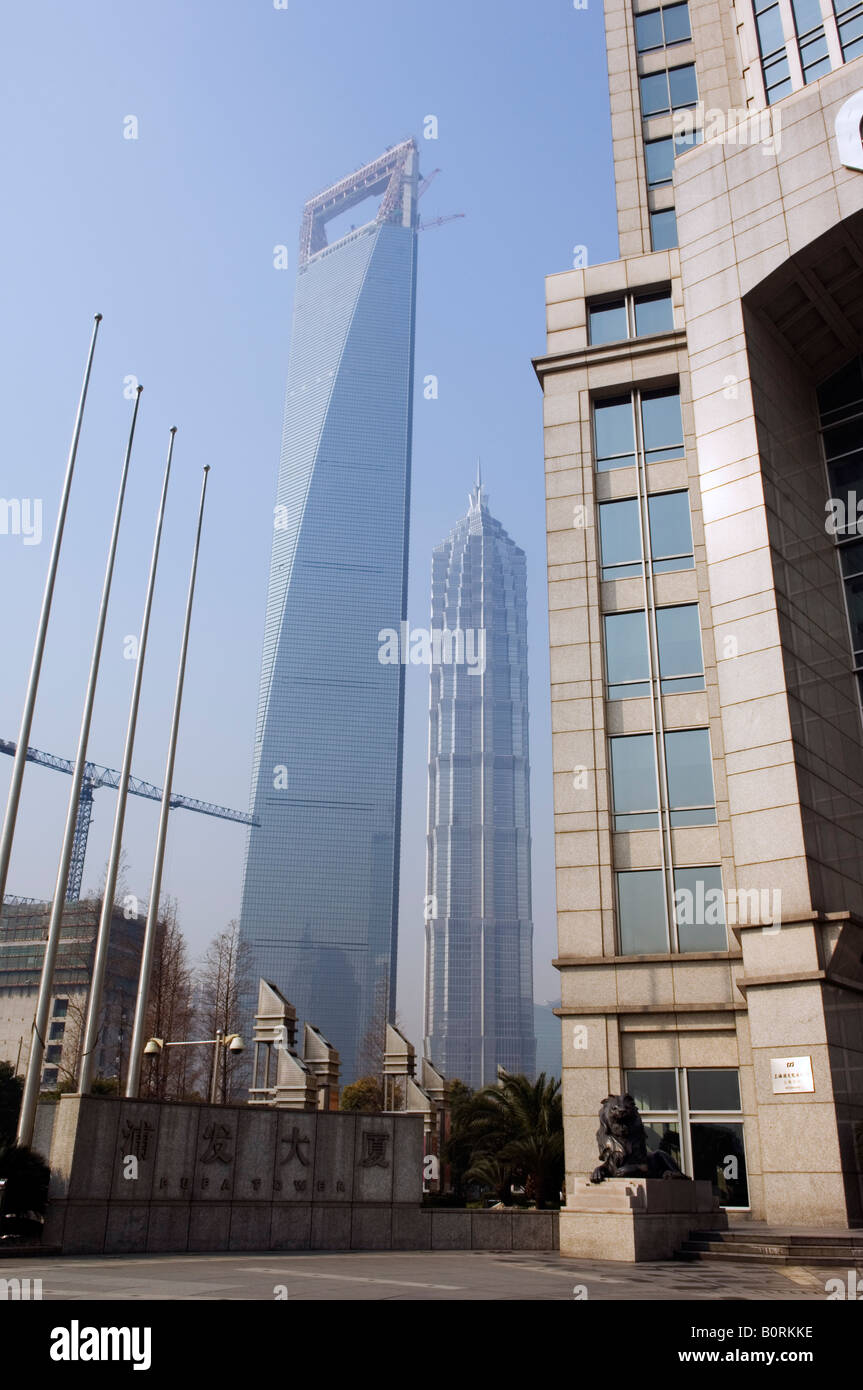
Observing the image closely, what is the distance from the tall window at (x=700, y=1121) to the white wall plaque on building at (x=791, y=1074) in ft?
10.0

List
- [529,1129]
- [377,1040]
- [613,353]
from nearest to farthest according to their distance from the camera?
[613,353] → [529,1129] → [377,1040]

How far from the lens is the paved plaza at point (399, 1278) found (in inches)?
382

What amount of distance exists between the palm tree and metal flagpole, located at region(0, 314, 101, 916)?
19.1m

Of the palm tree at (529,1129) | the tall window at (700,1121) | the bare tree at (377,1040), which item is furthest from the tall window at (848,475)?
the bare tree at (377,1040)

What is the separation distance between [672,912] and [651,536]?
9995mm

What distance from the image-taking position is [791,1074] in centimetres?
1939

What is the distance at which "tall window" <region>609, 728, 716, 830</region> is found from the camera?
81.7 ft

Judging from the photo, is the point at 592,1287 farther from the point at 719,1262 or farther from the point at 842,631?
the point at 842,631

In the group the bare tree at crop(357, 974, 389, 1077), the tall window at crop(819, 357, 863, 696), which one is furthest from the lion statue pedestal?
the bare tree at crop(357, 974, 389, 1077)

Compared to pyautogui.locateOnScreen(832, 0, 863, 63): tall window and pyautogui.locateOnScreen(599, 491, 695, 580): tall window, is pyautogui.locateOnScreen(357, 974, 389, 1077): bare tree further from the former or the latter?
pyautogui.locateOnScreen(832, 0, 863, 63): tall window

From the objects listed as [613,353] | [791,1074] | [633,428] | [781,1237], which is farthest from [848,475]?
[781,1237]

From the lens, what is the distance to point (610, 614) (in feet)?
89.9

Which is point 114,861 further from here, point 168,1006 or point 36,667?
point 168,1006
